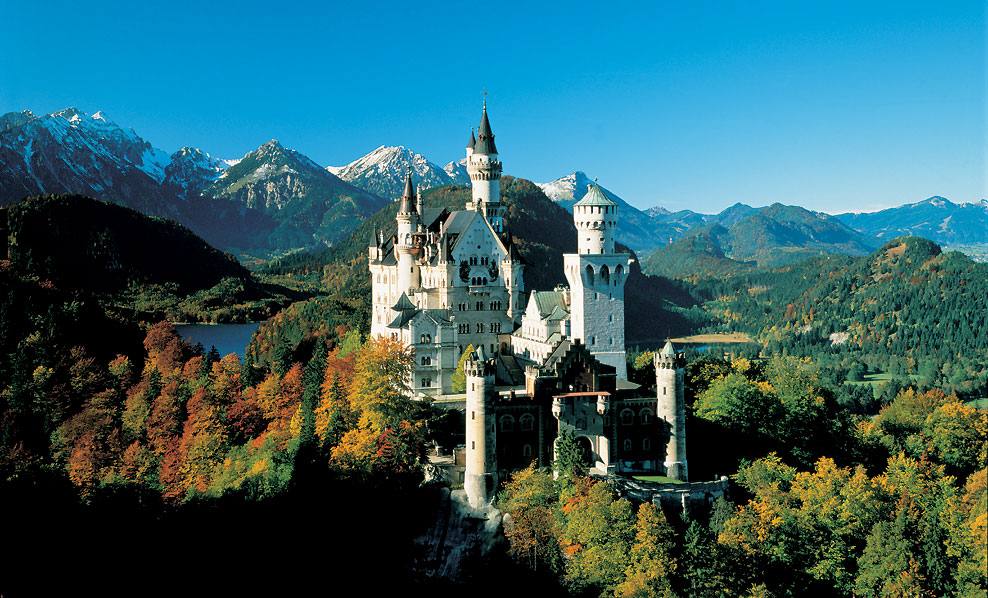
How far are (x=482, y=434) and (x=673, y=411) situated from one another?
1462 cm

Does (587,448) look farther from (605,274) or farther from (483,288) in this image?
(483,288)

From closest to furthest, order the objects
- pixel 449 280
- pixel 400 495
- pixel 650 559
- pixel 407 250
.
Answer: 1. pixel 650 559
2. pixel 400 495
3. pixel 449 280
4. pixel 407 250

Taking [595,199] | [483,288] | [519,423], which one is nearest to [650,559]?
[519,423]

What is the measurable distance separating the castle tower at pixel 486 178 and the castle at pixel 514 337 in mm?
132

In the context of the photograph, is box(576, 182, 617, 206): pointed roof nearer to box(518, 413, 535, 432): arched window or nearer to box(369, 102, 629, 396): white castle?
box(369, 102, 629, 396): white castle

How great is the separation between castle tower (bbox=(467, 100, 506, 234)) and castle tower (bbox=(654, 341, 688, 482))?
1423 inches

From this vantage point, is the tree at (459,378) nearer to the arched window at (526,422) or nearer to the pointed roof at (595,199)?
the arched window at (526,422)

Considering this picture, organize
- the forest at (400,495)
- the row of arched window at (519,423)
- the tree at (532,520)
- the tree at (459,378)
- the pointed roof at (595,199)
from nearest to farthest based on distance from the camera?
the forest at (400,495), the tree at (532,520), the row of arched window at (519,423), the pointed roof at (595,199), the tree at (459,378)

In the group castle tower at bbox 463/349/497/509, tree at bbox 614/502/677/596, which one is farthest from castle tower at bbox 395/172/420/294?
tree at bbox 614/502/677/596

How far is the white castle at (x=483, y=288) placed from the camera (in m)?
83.1

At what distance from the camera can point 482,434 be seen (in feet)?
227

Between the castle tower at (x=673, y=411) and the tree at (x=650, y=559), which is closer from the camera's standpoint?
the tree at (x=650, y=559)

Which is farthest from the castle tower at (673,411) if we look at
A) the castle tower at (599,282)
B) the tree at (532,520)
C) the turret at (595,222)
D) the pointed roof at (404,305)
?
the pointed roof at (404,305)

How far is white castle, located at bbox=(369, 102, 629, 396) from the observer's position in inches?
3273
